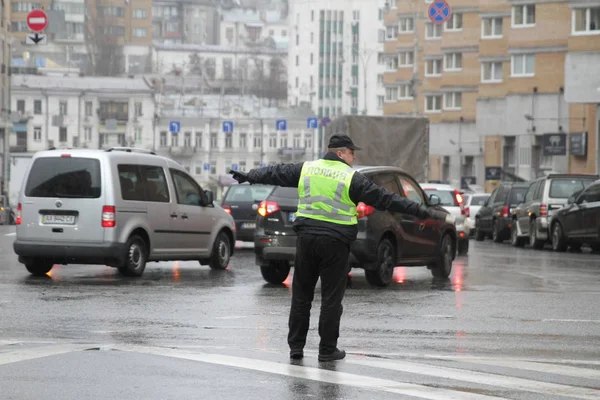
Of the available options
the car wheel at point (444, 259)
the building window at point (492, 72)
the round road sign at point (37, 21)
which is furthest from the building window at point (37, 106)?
the car wheel at point (444, 259)

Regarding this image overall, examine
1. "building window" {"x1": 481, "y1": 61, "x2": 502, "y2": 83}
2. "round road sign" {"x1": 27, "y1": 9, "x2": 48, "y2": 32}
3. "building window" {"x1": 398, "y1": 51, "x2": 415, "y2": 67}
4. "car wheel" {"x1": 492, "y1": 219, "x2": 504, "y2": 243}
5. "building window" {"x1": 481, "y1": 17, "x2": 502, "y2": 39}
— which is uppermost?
"building window" {"x1": 398, "y1": 51, "x2": 415, "y2": 67}

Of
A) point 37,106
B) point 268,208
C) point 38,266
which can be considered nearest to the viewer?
point 268,208

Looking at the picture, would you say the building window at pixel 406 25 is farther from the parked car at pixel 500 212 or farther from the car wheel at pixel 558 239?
the car wheel at pixel 558 239

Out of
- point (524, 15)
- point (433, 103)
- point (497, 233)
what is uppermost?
point (524, 15)

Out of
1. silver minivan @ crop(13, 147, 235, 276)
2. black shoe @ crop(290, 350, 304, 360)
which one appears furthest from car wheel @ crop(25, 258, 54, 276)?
black shoe @ crop(290, 350, 304, 360)

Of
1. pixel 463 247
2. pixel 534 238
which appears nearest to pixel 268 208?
pixel 463 247

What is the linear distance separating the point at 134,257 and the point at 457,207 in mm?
13083

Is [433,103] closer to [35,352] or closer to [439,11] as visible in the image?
[439,11]

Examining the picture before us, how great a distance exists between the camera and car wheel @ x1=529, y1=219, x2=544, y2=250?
115 feet

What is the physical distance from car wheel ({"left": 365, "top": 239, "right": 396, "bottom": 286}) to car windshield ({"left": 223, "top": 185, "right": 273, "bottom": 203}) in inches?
483

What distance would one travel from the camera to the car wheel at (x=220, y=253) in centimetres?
2280

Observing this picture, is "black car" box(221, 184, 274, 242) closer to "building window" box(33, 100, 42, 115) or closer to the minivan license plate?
the minivan license plate

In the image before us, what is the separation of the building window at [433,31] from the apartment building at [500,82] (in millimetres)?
52

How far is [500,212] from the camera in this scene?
41.0 metres
